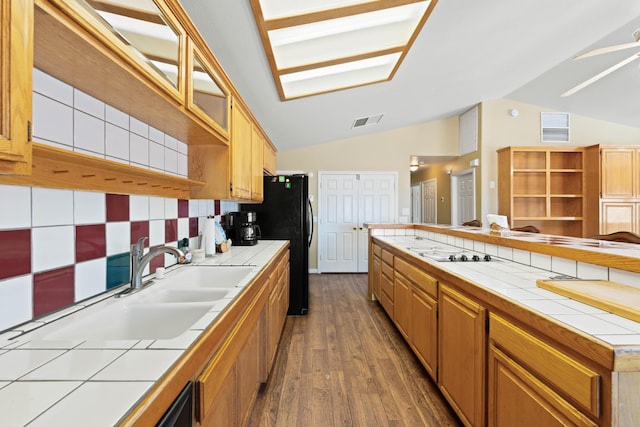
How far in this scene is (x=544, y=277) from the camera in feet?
4.81

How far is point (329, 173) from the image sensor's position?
5691 millimetres

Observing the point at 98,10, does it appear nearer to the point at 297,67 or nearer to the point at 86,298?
the point at 86,298

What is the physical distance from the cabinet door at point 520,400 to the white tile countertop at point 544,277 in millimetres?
233

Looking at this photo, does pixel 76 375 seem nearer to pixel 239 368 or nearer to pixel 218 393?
pixel 218 393

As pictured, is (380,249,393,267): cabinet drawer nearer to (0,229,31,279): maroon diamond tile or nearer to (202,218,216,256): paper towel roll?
(202,218,216,256): paper towel roll

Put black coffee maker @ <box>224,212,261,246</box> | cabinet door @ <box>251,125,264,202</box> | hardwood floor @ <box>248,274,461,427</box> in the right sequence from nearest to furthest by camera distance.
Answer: hardwood floor @ <box>248,274,461,427</box> → cabinet door @ <box>251,125,264,202</box> → black coffee maker @ <box>224,212,261,246</box>

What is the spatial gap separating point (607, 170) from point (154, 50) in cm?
636

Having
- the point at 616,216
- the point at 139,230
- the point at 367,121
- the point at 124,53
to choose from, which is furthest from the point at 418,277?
the point at 616,216

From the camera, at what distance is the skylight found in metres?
2.04

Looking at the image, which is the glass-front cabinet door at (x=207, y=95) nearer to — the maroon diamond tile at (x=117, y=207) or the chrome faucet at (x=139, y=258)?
the maroon diamond tile at (x=117, y=207)

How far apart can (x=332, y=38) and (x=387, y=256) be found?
2162 millimetres

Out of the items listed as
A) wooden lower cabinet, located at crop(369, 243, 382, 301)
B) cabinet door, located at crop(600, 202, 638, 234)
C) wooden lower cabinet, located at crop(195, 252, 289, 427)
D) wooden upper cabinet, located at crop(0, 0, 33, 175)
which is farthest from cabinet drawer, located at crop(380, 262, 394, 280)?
cabinet door, located at crop(600, 202, 638, 234)

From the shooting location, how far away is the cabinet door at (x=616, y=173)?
4.64 metres

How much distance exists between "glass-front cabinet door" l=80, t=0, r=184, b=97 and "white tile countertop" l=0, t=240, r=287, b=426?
0.87 m
